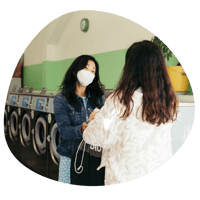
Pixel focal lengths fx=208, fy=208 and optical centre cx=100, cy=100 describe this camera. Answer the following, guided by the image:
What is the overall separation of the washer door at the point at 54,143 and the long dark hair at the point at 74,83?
0.25m

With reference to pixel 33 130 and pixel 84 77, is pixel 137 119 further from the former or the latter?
pixel 33 130

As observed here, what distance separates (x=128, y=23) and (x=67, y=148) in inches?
40.9

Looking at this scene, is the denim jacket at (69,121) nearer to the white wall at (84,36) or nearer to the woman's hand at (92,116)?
the woman's hand at (92,116)

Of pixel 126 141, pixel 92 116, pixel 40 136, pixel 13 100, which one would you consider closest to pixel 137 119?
pixel 126 141

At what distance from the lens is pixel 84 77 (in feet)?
4.84

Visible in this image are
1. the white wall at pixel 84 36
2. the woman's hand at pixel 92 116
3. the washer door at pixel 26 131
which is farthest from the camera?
the washer door at pixel 26 131

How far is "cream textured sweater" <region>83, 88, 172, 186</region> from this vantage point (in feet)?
4.45

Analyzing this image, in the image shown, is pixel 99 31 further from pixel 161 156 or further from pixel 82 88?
pixel 161 156

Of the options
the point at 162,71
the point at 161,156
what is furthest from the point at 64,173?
the point at 162,71

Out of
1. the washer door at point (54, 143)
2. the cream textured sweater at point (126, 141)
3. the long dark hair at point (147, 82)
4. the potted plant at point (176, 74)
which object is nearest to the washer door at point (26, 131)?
the washer door at point (54, 143)

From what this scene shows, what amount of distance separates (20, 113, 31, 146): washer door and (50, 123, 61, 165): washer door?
0.87 feet

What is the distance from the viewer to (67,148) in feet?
4.97

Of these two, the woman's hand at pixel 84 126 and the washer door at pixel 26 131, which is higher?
the woman's hand at pixel 84 126

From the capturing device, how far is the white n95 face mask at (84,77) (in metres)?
1.48
